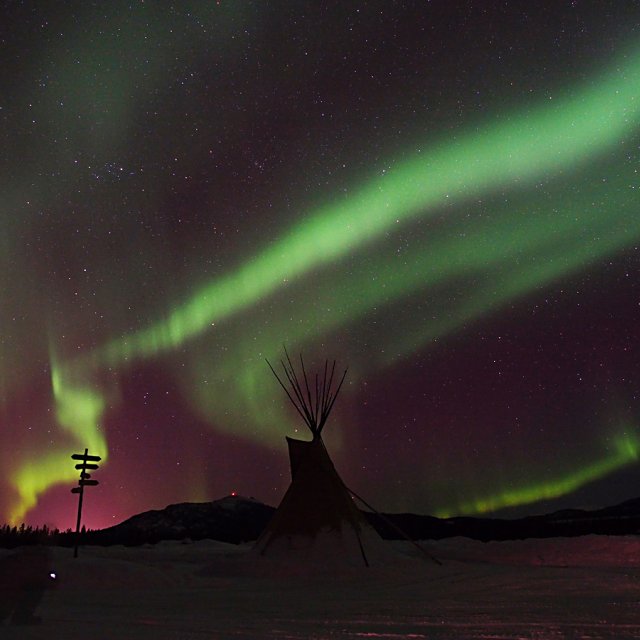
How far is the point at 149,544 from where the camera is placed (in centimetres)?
2277

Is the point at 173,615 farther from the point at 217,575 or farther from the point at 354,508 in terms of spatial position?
the point at 354,508

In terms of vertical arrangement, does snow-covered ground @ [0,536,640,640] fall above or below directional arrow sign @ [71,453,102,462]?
below

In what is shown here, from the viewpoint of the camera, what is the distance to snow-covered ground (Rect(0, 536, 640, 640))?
479 centimetres

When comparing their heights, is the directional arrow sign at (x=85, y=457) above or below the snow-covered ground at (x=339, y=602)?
above

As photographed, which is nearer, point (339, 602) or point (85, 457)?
point (339, 602)

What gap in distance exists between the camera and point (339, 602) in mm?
7035

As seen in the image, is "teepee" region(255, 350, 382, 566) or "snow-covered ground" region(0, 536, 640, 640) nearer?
"snow-covered ground" region(0, 536, 640, 640)

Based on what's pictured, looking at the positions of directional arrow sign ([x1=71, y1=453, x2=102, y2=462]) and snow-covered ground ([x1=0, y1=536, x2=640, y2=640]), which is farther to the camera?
directional arrow sign ([x1=71, y1=453, x2=102, y2=462])

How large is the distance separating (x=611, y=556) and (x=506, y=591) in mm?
7479

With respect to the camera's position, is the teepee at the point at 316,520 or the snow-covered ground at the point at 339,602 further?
the teepee at the point at 316,520

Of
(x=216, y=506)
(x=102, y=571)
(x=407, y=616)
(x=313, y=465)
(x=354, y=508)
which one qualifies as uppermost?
(x=216, y=506)

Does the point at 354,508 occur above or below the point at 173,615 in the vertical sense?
above

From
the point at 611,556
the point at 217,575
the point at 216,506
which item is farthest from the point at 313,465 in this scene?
the point at 216,506

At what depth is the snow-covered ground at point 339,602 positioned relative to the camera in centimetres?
479
